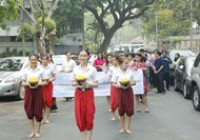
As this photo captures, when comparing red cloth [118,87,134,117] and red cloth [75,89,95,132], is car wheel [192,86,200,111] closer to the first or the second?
red cloth [118,87,134,117]

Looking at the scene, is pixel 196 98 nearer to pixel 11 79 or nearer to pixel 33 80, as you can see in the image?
pixel 33 80

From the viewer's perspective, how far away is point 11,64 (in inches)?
714

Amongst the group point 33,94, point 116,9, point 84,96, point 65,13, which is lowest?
point 33,94

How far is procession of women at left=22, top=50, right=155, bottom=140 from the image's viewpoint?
8.70 metres

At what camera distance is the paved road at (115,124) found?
1002cm

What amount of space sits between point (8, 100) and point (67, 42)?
38.3m

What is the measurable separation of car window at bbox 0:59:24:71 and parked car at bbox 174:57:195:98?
5871 millimetres

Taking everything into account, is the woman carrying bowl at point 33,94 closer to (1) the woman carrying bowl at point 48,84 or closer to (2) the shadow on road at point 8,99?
(1) the woman carrying bowl at point 48,84

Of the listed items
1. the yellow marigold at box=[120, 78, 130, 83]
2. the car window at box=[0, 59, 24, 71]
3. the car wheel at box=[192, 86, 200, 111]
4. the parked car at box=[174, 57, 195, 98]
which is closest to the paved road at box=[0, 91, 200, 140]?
the car wheel at box=[192, 86, 200, 111]

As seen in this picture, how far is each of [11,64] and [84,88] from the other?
392 inches

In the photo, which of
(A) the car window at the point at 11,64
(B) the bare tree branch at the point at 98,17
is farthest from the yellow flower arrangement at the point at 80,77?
(B) the bare tree branch at the point at 98,17

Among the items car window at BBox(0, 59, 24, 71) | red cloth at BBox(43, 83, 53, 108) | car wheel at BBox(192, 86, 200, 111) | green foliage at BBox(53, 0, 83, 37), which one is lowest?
car wheel at BBox(192, 86, 200, 111)

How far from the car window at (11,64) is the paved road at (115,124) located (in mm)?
2225

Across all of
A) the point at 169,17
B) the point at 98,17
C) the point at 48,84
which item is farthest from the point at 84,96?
the point at 98,17
